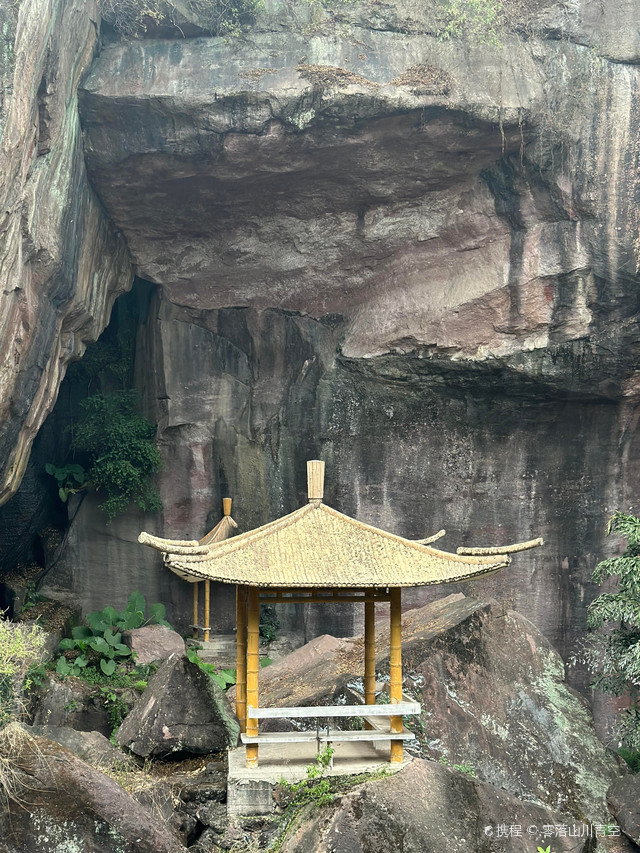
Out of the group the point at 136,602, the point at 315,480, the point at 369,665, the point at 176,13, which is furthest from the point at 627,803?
the point at 176,13

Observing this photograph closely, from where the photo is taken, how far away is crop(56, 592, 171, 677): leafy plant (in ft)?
42.9

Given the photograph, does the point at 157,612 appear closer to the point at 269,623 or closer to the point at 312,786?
the point at 269,623

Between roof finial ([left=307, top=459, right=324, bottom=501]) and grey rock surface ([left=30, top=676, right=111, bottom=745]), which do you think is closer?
roof finial ([left=307, top=459, right=324, bottom=501])

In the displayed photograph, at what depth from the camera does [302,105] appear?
43.9 feet

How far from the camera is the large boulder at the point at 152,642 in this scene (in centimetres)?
1374

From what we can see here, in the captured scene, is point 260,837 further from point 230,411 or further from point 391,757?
point 230,411

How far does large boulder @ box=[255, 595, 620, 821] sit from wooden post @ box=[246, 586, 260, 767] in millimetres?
1662

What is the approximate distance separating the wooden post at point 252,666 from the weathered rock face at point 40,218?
15.8 feet

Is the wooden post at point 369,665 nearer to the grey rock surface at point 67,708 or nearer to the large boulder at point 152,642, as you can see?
the grey rock surface at point 67,708

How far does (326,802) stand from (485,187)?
11196mm

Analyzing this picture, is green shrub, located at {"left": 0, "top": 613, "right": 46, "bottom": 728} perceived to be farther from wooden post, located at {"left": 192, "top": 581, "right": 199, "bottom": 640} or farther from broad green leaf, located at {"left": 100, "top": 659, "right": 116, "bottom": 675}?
wooden post, located at {"left": 192, "top": 581, "right": 199, "bottom": 640}

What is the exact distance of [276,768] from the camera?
823 centimetres

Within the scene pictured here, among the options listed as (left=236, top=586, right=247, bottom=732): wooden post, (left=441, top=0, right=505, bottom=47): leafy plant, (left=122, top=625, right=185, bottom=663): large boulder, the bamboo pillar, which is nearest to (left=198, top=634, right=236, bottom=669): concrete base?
(left=122, top=625, right=185, bottom=663): large boulder

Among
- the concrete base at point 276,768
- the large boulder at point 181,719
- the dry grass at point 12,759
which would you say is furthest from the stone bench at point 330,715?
the dry grass at point 12,759
